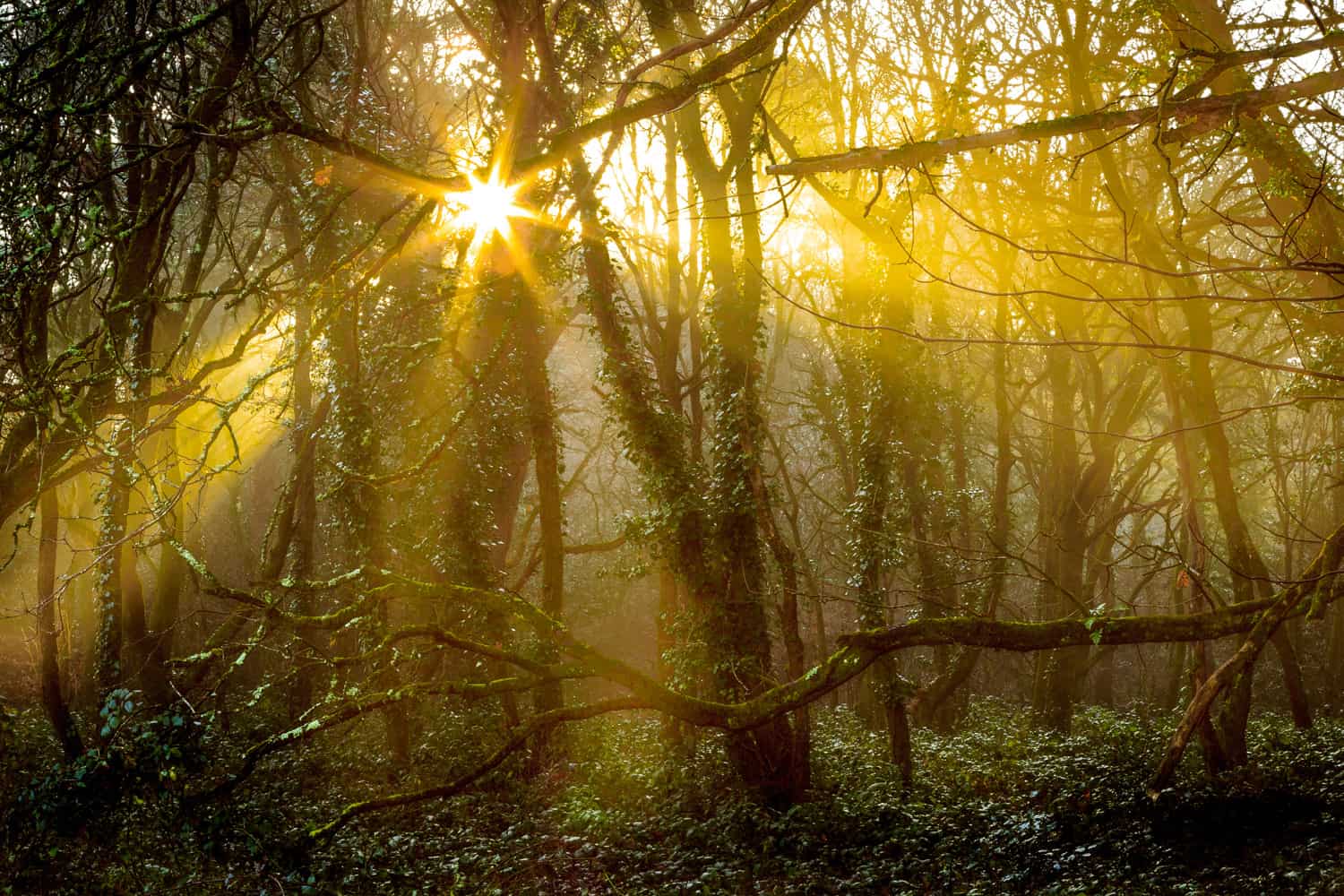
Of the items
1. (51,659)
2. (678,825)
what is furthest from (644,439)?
(51,659)

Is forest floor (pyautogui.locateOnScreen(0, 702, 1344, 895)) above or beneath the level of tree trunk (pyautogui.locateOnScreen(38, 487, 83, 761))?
beneath

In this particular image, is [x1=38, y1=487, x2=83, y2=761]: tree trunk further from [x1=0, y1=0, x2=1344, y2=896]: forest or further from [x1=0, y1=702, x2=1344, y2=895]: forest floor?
[x1=0, y1=702, x2=1344, y2=895]: forest floor

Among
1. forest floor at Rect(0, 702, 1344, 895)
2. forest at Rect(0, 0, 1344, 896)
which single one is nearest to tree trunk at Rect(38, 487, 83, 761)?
forest at Rect(0, 0, 1344, 896)

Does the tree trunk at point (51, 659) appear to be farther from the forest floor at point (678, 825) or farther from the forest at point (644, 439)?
the forest floor at point (678, 825)

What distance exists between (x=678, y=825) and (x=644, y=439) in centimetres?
415

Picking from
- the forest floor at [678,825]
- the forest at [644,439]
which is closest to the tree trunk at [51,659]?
the forest at [644,439]

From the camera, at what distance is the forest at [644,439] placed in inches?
181

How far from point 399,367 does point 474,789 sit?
581cm

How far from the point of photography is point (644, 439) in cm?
1101

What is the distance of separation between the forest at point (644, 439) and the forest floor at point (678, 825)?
0.18 ft

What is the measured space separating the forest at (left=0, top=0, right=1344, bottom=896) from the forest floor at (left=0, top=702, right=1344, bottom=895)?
56 mm

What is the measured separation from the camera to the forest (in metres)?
4.61

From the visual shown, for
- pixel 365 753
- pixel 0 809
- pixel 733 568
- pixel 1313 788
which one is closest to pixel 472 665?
pixel 365 753

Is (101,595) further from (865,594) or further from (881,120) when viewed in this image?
(881,120)
